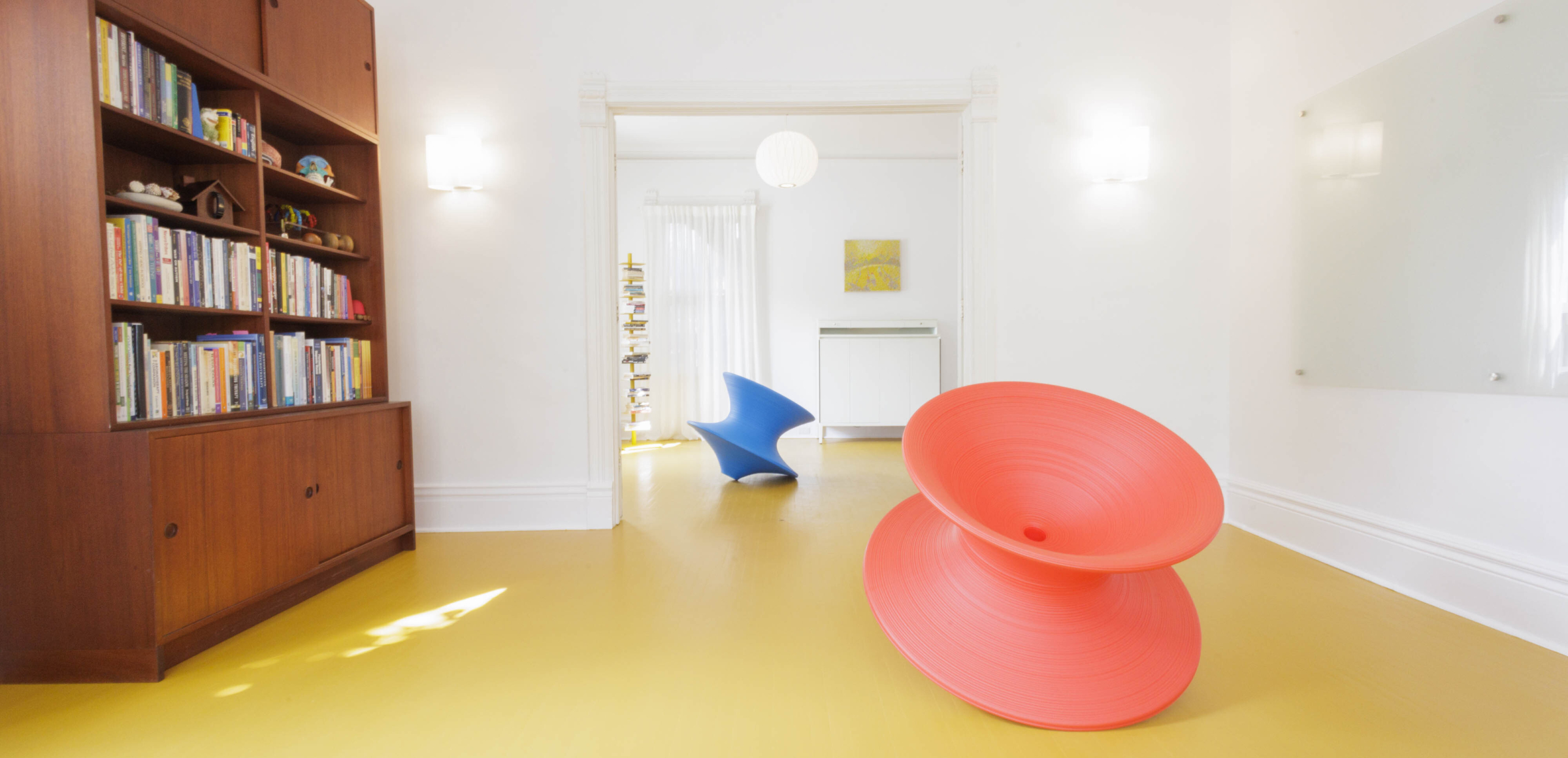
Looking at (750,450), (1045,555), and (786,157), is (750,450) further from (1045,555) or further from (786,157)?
(1045,555)

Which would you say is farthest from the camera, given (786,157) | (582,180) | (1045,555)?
(786,157)

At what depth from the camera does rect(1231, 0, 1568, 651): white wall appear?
6.22ft

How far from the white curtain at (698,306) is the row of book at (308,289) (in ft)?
12.3

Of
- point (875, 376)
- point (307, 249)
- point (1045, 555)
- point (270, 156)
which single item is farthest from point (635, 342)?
point (1045, 555)

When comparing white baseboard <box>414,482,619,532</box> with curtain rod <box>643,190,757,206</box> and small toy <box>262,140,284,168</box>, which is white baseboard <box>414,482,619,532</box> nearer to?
small toy <box>262,140,284,168</box>

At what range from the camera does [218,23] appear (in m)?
2.09

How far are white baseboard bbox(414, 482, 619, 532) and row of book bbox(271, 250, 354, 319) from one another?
0.93 metres

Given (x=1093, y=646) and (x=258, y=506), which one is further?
(x=258, y=506)

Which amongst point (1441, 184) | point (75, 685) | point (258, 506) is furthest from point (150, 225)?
point (1441, 184)

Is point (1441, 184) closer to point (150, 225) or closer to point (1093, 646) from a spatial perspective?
point (1093, 646)

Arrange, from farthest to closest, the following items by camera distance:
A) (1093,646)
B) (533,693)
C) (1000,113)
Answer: (1000,113) < (533,693) < (1093,646)

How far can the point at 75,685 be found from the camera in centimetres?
169

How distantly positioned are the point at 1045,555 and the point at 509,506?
265cm

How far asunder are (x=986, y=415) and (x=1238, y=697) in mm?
853
